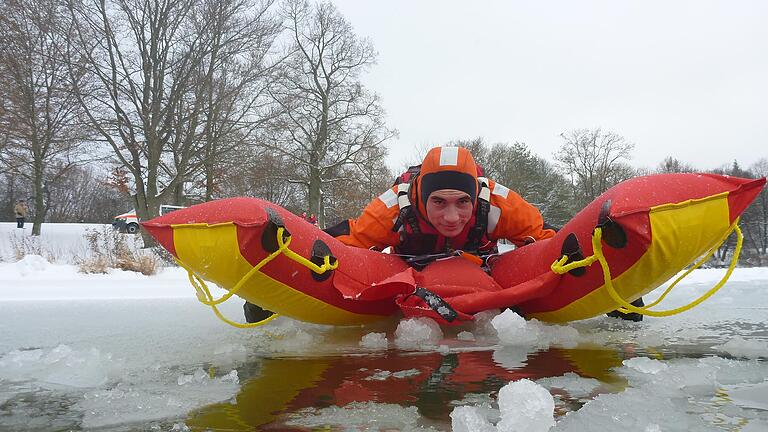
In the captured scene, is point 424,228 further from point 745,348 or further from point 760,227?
point 760,227

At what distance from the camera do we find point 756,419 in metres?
1.05

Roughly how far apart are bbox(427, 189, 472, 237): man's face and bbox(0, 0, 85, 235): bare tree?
11177 mm

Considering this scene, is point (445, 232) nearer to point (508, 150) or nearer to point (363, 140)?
point (363, 140)

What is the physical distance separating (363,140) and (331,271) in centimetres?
1638

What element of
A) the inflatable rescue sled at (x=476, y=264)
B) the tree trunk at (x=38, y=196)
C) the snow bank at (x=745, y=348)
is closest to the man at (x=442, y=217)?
the inflatable rescue sled at (x=476, y=264)

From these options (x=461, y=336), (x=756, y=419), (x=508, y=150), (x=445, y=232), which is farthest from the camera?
(x=508, y=150)

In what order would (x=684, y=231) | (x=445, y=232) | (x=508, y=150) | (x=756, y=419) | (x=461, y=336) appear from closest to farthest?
(x=756, y=419), (x=684, y=231), (x=461, y=336), (x=445, y=232), (x=508, y=150)

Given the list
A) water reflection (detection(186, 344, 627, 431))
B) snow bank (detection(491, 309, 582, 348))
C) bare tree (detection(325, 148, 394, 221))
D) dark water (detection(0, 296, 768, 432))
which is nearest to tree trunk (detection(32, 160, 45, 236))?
bare tree (detection(325, 148, 394, 221))

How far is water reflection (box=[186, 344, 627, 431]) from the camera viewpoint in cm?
115

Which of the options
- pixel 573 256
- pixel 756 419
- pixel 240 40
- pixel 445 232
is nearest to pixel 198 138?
pixel 240 40

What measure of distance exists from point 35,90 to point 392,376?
12.9 m

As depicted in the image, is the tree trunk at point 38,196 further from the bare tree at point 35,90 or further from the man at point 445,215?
the man at point 445,215

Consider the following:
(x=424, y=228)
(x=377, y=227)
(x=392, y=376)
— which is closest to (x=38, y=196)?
(x=377, y=227)

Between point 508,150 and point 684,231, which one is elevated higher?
point 508,150
